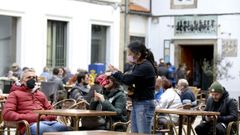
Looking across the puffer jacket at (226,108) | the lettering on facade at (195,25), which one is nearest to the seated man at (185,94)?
the puffer jacket at (226,108)

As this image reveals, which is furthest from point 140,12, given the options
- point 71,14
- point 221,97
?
point 221,97

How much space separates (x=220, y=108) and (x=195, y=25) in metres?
21.1

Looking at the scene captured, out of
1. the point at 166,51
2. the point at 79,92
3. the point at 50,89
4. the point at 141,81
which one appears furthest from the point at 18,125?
the point at 166,51

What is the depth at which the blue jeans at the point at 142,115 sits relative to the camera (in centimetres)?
977

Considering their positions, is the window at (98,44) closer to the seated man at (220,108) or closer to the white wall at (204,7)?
the white wall at (204,7)

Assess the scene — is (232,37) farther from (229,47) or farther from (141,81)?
(141,81)

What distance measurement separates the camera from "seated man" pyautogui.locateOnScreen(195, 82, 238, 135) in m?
11.4

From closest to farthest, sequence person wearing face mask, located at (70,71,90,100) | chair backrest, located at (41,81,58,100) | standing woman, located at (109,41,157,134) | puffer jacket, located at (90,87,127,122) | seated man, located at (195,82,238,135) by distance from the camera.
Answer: standing woman, located at (109,41,157,134) < puffer jacket, located at (90,87,127,122) < seated man, located at (195,82,238,135) < person wearing face mask, located at (70,71,90,100) < chair backrest, located at (41,81,58,100)

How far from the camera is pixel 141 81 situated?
9.61m

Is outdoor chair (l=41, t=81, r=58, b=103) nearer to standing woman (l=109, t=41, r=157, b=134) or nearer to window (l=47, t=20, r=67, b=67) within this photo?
window (l=47, t=20, r=67, b=67)

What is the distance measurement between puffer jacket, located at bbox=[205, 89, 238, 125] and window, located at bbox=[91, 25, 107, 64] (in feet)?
56.3

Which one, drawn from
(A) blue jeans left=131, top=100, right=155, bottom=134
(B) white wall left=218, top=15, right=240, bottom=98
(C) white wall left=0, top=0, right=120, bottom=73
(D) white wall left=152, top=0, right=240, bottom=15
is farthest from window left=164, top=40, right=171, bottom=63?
(A) blue jeans left=131, top=100, right=155, bottom=134

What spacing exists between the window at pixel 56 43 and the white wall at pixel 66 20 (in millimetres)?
233

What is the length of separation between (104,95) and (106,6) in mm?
18177
